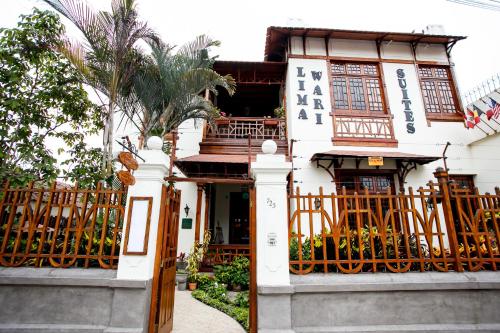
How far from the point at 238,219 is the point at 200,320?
252 inches

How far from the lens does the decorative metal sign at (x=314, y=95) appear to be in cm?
909

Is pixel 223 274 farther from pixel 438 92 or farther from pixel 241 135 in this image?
pixel 438 92

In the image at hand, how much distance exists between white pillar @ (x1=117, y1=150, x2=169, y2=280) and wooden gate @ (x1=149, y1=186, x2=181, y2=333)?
8 centimetres

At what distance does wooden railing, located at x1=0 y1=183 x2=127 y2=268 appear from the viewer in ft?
11.3

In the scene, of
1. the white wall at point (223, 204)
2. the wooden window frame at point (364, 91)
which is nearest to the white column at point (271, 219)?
the wooden window frame at point (364, 91)

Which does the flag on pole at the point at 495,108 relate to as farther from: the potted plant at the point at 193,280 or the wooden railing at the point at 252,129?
the potted plant at the point at 193,280

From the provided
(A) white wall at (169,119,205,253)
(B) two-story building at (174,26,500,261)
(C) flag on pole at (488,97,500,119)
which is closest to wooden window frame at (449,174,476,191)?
(B) two-story building at (174,26,500,261)

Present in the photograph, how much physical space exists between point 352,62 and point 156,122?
761 cm

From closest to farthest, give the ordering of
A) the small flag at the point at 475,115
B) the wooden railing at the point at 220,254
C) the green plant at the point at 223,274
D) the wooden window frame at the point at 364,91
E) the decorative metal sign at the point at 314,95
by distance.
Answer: the green plant at the point at 223,274, the wooden railing at the point at 220,254, the small flag at the point at 475,115, the decorative metal sign at the point at 314,95, the wooden window frame at the point at 364,91

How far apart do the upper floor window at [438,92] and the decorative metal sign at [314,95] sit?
12.6 ft

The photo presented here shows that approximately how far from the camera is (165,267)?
365 cm

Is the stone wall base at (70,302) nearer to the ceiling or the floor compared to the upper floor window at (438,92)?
nearer to the floor

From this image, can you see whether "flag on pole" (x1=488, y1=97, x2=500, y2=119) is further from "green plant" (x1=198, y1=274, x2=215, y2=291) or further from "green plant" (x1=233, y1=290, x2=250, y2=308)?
"green plant" (x1=198, y1=274, x2=215, y2=291)

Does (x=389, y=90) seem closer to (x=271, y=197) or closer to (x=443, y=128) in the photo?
(x=443, y=128)
